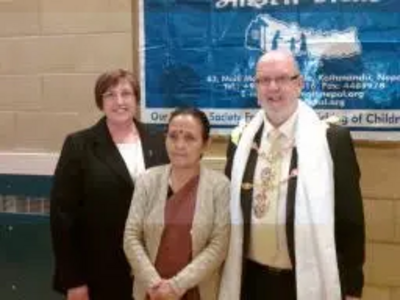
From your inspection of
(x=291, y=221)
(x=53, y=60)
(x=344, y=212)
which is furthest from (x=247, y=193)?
(x=53, y=60)

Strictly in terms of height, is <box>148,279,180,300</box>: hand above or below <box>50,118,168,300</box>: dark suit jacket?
below

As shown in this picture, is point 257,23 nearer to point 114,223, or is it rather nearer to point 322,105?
point 322,105

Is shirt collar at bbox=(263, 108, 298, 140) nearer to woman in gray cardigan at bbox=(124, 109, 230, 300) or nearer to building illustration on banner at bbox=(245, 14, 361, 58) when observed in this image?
woman in gray cardigan at bbox=(124, 109, 230, 300)

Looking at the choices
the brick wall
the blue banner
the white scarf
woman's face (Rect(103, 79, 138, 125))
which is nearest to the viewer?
the white scarf

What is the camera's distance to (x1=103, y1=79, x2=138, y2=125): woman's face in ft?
6.40

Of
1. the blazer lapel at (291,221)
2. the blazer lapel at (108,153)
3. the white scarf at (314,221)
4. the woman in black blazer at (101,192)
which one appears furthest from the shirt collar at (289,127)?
the blazer lapel at (108,153)

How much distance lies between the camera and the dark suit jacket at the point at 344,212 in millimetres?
1730

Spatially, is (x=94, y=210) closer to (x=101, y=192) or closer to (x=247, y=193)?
(x=101, y=192)

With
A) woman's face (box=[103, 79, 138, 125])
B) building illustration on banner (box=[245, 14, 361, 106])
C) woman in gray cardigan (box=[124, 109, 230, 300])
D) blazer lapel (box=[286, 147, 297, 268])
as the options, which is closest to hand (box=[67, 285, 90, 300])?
woman in gray cardigan (box=[124, 109, 230, 300])

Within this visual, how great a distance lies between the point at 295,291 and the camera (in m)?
1.74

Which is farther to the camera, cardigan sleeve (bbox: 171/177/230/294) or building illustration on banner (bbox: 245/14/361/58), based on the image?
building illustration on banner (bbox: 245/14/361/58)

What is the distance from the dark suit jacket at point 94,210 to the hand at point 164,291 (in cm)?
26

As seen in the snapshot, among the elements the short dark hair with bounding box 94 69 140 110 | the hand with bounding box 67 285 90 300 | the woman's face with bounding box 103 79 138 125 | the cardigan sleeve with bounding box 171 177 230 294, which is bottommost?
the hand with bounding box 67 285 90 300

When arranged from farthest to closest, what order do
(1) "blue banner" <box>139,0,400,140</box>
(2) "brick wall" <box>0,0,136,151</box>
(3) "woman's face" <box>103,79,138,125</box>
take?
(2) "brick wall" <box>0,0,136,151</box>, (1) "blue banner" <box>139,0,400,140</box>, (3) "woman's face" <box>103,79,138,125</box>
